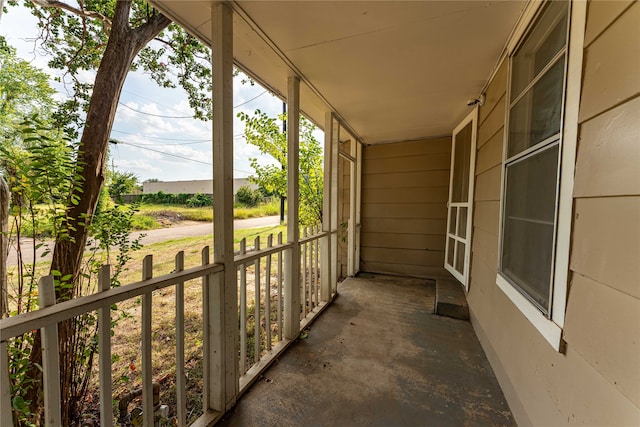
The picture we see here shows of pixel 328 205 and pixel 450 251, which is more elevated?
pixel 328 205

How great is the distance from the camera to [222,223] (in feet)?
4.40

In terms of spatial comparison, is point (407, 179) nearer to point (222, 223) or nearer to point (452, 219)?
point (452, 219)

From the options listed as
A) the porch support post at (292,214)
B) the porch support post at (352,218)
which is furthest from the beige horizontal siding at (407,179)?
the porch support post at (292,214)

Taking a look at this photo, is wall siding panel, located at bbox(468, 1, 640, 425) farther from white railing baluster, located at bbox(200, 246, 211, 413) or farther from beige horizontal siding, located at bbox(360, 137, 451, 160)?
beige horizontal siding, located at bbox(360, 137, 451, 160)

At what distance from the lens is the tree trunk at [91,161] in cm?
137

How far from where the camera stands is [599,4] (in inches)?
32.3

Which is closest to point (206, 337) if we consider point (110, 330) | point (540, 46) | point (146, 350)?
point (146, 350)

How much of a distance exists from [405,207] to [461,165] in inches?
43.7

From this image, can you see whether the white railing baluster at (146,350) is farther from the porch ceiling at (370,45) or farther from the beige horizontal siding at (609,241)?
the beige horizontal siding at (609,241)

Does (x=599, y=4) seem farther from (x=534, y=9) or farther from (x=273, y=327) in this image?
(x=273, y=327)

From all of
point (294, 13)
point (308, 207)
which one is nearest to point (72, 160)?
point (294, 13)

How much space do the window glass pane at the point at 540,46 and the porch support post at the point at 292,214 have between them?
156 cm

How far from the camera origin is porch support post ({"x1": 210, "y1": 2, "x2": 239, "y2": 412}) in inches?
51.6

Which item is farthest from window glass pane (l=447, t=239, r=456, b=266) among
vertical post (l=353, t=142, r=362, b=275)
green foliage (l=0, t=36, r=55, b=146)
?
green foliage (l=0, t=36, r=55, b=146)
